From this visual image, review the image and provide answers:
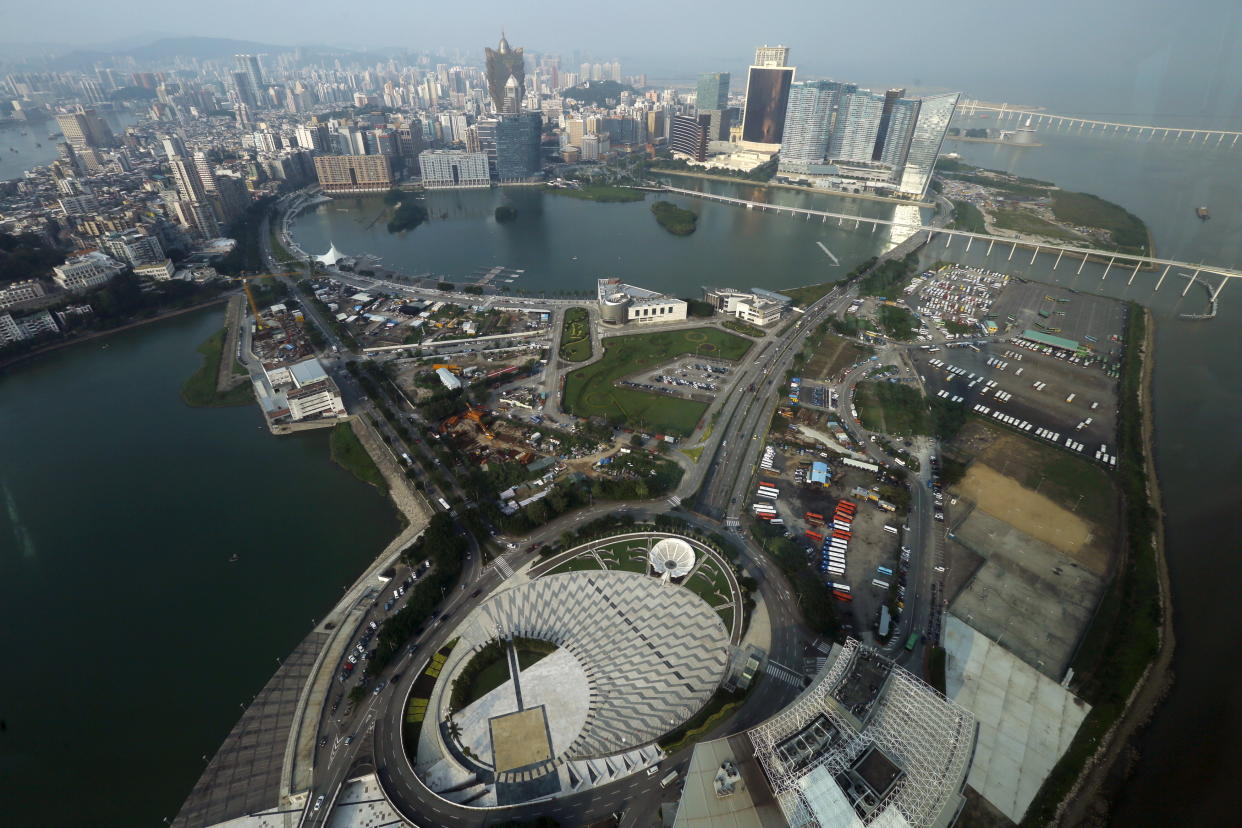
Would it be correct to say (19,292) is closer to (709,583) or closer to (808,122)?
(709,583)

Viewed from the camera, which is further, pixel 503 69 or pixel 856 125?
pixel 503 69

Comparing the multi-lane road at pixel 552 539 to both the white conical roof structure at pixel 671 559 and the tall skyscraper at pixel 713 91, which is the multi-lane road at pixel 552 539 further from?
the tall skyscraper at pixel 713 91

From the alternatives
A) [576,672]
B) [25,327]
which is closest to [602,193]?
[25,327]

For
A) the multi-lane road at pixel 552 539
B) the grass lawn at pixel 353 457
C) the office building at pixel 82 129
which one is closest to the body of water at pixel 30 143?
the office building at pixel 82 129

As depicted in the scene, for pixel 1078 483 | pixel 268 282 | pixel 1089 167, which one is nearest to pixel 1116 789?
pixel 1078 483

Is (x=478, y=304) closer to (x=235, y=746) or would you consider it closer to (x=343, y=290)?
(x=343, y=290)
